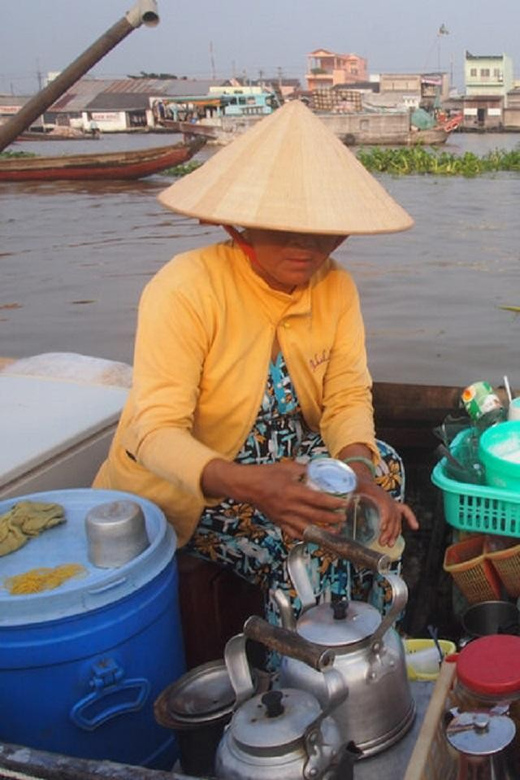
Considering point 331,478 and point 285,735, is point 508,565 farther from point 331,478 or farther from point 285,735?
point 285,735

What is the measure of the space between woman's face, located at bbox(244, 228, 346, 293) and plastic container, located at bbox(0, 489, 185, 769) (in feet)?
2.09

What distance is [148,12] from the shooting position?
370 cm

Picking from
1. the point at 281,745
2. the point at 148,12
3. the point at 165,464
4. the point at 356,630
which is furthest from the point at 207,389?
the point at 148,12

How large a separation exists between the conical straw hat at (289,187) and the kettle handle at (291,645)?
809 mm

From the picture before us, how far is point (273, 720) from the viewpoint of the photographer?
1113 mm

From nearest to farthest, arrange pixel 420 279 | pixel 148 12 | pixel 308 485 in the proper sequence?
1. pixel 308 485
2. pixel 148 12
3. pixel 420 279

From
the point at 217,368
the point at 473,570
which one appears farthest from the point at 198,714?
the point at 473,570

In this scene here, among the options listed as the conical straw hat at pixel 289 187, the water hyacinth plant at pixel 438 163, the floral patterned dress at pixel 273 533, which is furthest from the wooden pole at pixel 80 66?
the water hyacinth plant at pixel 438 163

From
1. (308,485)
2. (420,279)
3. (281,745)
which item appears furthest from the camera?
(420,279)

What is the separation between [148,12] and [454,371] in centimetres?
A: 388

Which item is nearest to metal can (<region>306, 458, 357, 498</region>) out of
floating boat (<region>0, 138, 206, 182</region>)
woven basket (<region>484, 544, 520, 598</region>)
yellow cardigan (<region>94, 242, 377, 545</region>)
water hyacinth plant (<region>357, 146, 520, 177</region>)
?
yellow cardigan (<region>94, 242, 377, 545</region>)

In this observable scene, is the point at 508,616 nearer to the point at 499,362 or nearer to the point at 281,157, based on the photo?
the point at 281,157

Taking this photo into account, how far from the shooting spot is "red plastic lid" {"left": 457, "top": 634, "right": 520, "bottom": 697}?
1169 millimetres

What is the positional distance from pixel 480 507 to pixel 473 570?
21 cm
